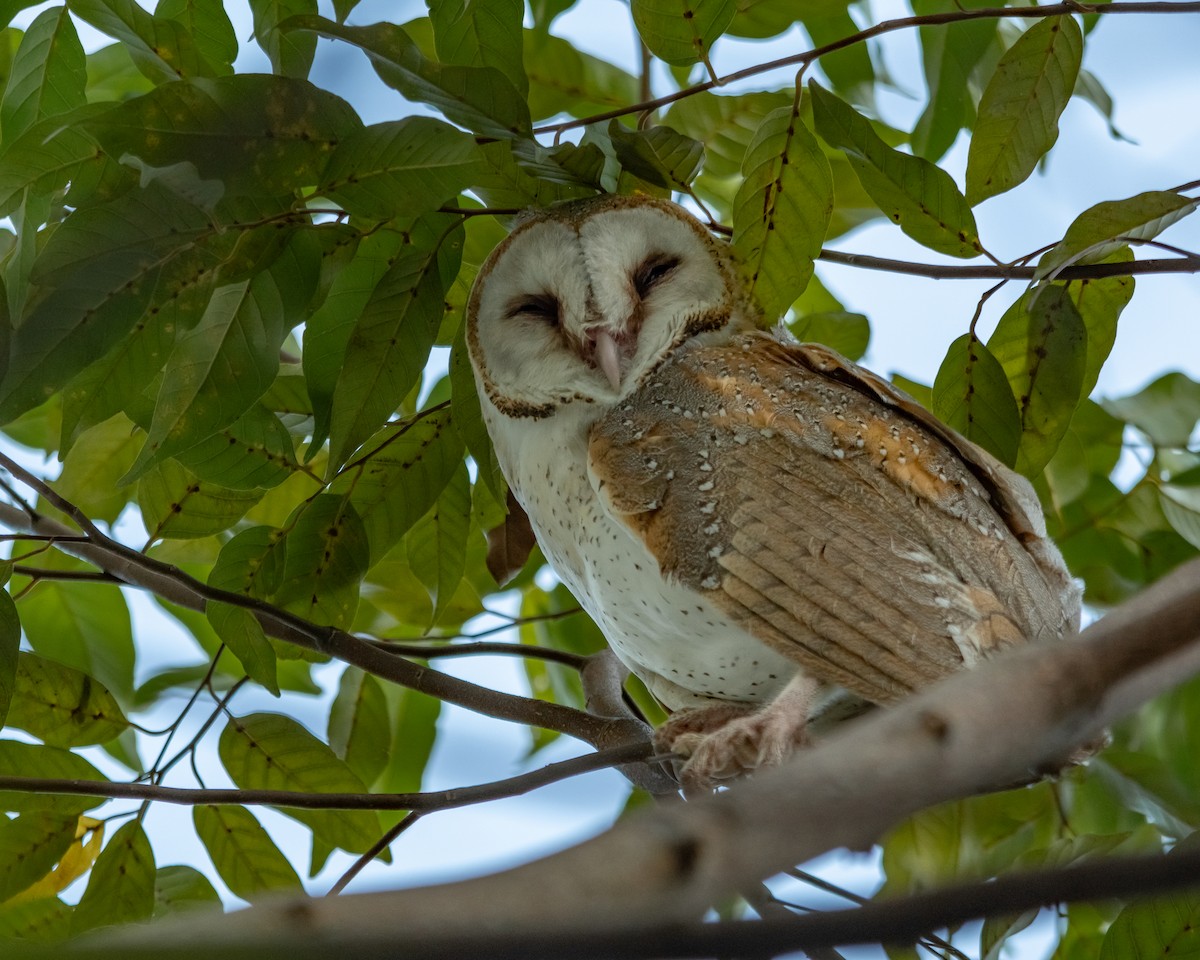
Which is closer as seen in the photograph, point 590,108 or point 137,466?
point 137,466

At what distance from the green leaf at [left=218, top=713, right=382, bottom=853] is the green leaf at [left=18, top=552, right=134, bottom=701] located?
0.44m

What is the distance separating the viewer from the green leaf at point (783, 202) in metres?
1.41

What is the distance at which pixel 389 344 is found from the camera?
1.42 meters

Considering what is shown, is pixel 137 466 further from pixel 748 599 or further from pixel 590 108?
pixel 590 108

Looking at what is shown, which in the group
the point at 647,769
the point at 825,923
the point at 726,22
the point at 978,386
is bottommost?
the point at 825,923

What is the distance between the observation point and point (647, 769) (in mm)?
1537

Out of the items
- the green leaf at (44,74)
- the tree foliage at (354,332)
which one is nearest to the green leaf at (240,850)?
the tree foliage at (354,332)

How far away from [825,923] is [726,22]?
4.11ft

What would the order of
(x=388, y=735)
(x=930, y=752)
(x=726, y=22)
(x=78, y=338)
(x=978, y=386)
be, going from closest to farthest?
1. (x=930, y=752)
2. (x=78, y=338)
3. (x=726, y=22)
4. (x=978, y=386)
5. (x=388, y=735)

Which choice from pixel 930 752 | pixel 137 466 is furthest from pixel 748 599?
pixel 930 752

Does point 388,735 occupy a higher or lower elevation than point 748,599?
higher

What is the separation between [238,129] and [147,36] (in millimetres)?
244

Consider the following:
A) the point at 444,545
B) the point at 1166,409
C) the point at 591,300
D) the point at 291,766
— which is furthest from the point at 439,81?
the point at 1166,409

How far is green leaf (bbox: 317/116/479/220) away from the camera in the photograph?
1201 mm
